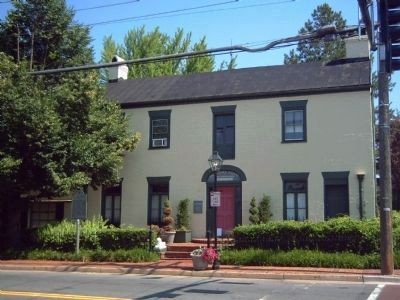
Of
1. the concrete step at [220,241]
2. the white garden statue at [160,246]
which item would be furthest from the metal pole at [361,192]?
the white garden statue at [160,246]

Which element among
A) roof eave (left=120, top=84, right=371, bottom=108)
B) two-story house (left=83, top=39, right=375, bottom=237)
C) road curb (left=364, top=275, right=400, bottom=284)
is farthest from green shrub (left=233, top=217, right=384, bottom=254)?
roof eave (left=120, top=84, right=371, bottom=108)

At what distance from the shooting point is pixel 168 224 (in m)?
23.2

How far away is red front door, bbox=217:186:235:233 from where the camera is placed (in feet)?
76.3

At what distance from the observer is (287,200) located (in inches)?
886

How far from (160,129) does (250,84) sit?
15.2 ft

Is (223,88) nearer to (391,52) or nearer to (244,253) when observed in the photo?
(244,253)

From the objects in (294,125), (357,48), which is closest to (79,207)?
(294,125)

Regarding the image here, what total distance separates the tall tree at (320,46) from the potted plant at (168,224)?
30.3 meters

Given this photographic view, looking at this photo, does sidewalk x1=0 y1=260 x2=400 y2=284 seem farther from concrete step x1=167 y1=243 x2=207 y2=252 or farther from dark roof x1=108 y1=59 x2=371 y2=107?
dark roof x1=108 y1=59 x2=371 y2=107

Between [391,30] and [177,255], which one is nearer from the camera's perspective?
[391,30]

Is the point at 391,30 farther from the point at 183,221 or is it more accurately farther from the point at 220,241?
the point at 183,221

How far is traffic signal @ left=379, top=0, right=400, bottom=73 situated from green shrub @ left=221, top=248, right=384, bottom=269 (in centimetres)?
614

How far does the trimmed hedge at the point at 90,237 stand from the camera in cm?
1997

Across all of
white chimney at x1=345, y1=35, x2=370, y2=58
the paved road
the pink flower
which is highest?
white chimney at x1=345, y1=35, x2=370, y2=58
